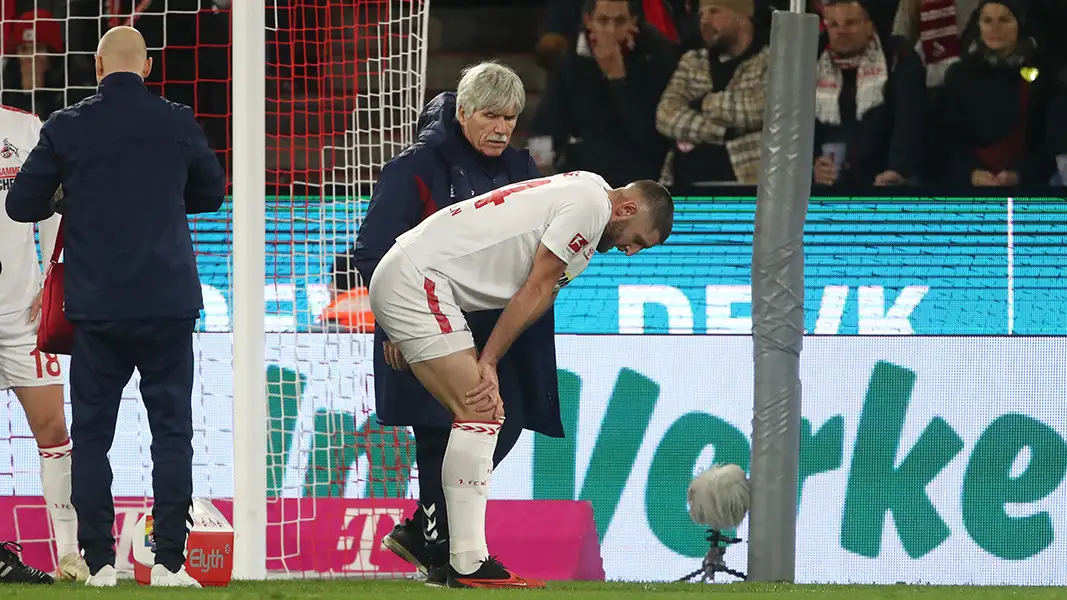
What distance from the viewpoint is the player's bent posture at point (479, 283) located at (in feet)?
13.7

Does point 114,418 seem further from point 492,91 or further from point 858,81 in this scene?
point 858,81

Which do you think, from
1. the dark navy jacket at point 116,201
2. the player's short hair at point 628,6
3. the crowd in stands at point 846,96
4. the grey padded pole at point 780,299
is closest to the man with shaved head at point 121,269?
the dark navy jacket at point 116,201

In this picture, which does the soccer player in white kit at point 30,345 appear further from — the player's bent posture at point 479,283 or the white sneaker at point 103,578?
the player's bent posture at point 479,283

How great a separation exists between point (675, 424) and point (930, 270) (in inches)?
61.0

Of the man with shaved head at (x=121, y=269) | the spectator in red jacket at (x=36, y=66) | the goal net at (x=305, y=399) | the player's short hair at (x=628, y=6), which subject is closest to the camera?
the man with shaved head at (x=121, y=269)

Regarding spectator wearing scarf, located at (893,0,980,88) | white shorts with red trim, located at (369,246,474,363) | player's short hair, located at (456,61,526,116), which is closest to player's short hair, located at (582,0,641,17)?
spectator wearing scarf, located at (893,0,980,88)

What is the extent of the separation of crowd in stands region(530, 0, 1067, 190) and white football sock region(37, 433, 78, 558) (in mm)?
4110

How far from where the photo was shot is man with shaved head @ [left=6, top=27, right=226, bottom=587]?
427cm

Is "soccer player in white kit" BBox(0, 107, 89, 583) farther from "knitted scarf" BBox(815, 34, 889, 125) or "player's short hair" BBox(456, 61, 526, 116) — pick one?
"knitted scarf" BBox(815, 34, 889, 125)

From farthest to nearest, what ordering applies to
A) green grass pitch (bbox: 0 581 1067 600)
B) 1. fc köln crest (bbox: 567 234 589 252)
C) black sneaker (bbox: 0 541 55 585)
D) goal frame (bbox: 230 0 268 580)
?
goal frame (bbox: 230 0 268 580) < black sneaker (bbox: 0 541 55 585) < 1. fc köln crest (bbox: 567 234 589 252) < green grass pitch (bbox: 0 581 1067 600)

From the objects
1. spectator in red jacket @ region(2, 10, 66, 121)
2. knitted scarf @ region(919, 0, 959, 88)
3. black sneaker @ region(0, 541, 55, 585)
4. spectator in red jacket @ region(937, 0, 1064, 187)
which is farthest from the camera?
knitted scarf @ region(919, 0, 959, 88)

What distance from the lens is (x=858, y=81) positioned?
8672mm

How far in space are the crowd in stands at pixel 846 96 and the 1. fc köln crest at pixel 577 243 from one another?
439 centimetres

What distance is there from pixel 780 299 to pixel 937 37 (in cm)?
424
